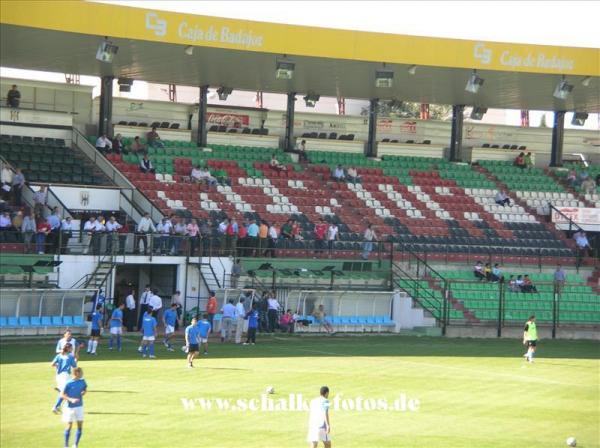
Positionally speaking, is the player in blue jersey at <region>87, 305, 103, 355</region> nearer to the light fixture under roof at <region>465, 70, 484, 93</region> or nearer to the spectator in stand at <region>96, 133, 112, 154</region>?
the spectator in stand at <region>96, 133, 112, 154</region>

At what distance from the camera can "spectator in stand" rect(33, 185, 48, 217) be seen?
3947cm

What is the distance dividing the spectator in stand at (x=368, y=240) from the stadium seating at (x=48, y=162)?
10.4 metres

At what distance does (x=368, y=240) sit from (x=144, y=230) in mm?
9848

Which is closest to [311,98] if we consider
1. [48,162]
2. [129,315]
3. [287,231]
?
[287,231]

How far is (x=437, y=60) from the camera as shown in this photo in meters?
45.8

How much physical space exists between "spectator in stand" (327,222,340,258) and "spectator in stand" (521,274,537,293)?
24.6ft

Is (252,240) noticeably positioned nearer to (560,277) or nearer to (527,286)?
(527,286)

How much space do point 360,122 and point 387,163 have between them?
4132 mm

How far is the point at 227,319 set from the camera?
1428 inches

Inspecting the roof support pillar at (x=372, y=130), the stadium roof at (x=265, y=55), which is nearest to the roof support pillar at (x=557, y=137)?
the stadium roof at (x=265, y=55)

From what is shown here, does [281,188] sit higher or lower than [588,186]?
lower

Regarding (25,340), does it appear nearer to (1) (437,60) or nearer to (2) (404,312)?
(2) (404,312)

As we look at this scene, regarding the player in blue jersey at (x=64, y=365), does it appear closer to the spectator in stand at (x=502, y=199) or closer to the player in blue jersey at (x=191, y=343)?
the player in blue jersey at (x=191, y=343)

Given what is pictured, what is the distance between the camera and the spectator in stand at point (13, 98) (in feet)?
154
